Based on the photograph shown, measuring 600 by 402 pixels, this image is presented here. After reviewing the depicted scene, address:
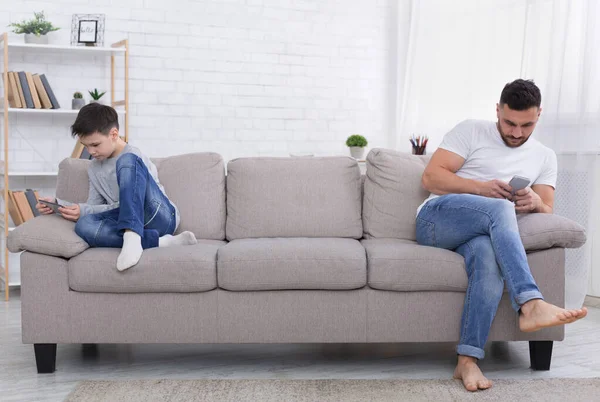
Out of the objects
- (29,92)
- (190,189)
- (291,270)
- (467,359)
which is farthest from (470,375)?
(29,92)

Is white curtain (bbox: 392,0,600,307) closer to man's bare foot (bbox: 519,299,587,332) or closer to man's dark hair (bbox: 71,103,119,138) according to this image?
man's bare foot (bbox: 519,299,587,332)

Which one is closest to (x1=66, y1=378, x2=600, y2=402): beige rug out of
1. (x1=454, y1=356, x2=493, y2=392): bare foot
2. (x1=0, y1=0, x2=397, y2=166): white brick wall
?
(x1=454, y1=356, x2=493, y2=392): bare foot

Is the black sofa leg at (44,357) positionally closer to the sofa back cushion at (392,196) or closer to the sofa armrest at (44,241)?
the sofa armrest at (44,241)

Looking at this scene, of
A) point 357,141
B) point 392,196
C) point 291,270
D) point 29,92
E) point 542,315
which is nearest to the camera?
point 542,315

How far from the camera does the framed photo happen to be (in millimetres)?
4461

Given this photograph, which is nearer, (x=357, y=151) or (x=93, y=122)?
(x=93, y=122)

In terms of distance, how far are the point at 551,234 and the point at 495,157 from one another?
1.38 feet

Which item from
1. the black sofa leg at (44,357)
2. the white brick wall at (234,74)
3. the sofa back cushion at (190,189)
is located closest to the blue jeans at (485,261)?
the sofa back cushion at (190,189)

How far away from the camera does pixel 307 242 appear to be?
2891 millimetres

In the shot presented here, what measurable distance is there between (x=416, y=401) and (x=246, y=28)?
129 inches

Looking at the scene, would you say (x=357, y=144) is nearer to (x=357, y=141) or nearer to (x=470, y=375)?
(x=357, y=141)

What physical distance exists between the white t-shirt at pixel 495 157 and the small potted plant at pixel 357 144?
1.92m

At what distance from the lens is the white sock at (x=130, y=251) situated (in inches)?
104

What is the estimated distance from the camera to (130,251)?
2.66 m
